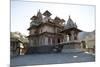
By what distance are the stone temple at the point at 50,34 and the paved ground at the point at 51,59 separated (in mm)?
88

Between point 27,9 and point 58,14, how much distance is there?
0.52 metres

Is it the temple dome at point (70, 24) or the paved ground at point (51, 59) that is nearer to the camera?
the paved ground at point (51, 59)

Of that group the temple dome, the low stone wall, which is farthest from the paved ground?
the temple dome

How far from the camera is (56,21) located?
109 inches

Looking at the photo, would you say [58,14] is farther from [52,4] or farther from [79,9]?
[79,9]

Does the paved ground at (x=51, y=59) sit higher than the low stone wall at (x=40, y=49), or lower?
lower

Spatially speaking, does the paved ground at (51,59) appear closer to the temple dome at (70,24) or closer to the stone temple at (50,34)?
the stone temple at (50,34)

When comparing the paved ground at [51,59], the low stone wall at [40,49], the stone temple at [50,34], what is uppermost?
the stone temple at [50,34]

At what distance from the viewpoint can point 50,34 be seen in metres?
2.74

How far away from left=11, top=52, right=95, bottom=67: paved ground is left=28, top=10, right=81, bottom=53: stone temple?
0.29 ft

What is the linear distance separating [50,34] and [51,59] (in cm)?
41

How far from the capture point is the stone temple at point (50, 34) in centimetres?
266

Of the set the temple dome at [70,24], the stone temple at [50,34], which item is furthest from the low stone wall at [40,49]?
the temple dome at [70,24]
